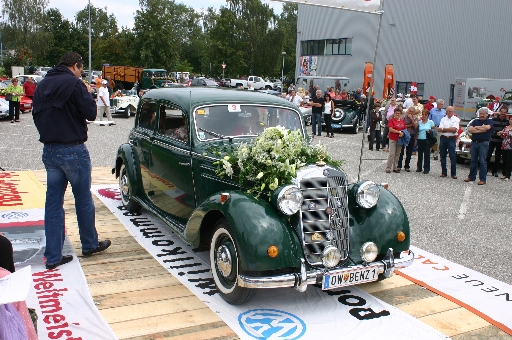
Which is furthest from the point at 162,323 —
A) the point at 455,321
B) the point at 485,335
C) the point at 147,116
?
the point at 147,116

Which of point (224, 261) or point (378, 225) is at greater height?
point (378, 225)

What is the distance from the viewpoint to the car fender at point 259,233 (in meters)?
3.77

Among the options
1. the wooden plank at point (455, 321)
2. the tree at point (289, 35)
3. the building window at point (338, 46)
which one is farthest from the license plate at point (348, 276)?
the tree at point (289, 35)

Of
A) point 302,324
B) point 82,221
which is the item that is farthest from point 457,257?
point 82,221

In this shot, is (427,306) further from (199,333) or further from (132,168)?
(132,168)

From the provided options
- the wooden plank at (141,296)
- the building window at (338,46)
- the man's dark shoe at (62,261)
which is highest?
the building window at (338,46)

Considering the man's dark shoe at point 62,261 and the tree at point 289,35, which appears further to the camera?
the tree at point 289,35

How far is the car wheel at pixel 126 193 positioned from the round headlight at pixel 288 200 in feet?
10.4

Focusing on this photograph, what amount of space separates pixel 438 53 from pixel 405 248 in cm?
2926

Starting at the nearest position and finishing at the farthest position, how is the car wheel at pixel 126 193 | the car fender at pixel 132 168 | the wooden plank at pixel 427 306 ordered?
the wooden plank at pixel 427 306 → the car fender at pixel 132 168 → the car wheel at pixel 126 193

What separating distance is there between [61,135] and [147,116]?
191cm

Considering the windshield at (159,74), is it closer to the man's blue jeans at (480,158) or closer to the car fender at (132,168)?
the man's blue jeans at (480,158)

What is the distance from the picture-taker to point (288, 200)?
3922 mm

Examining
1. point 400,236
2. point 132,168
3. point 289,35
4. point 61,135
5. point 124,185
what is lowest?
point 124,185
